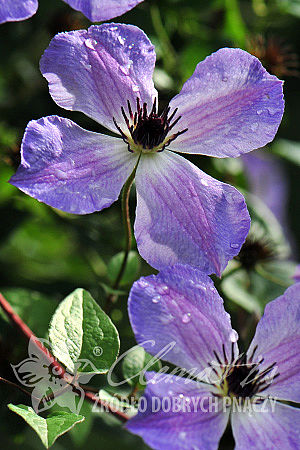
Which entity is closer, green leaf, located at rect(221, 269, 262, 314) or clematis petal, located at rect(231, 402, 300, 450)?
clematis petal, located at rect(231, 402, 300, 450)

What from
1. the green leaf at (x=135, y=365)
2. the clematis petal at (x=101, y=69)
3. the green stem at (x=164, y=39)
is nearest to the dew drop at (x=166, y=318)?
the green leaf at (x=135, y=365)

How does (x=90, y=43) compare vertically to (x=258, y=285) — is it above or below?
above

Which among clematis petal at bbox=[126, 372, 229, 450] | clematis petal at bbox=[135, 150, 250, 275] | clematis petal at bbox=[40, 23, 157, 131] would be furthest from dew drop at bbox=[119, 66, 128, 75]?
clematis petal at bbox=[126, 372, 229, 450]

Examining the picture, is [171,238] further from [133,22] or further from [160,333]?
[133,22]

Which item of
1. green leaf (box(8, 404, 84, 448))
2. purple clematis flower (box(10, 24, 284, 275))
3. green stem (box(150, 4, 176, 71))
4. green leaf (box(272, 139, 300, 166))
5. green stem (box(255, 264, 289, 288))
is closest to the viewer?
green leaf (box(8, 404, 84, 448))

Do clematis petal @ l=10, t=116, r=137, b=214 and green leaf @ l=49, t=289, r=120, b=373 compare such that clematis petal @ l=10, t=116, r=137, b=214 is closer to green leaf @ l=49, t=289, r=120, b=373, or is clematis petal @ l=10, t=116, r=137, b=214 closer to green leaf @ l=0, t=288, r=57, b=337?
green leaf @ l=49, t=289, r=120, b=373

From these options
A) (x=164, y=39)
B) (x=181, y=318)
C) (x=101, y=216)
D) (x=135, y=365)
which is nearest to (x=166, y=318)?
(x=181, y=318)

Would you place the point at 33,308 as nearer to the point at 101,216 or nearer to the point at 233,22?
the point at 101,216

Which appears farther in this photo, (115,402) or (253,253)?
(253,253)
